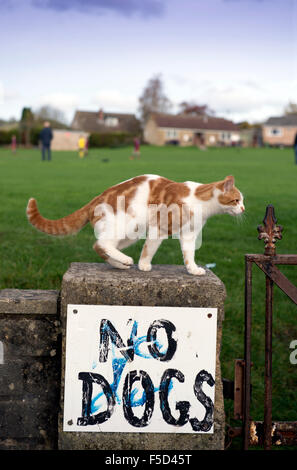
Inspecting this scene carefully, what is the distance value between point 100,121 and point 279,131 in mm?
28887

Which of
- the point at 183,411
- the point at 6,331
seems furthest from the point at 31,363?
the point at 183,411

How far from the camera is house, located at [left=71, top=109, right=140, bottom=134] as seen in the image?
9231 centimetres

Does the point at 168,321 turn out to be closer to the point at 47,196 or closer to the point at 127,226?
the point at 127,226

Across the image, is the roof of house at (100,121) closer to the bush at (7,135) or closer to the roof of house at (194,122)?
the roof of house at (194,122)

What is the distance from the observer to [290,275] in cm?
607

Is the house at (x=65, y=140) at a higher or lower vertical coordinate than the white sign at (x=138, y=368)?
higher

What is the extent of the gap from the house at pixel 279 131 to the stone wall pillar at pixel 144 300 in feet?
278

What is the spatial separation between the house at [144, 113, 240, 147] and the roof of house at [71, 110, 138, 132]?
22.8ft

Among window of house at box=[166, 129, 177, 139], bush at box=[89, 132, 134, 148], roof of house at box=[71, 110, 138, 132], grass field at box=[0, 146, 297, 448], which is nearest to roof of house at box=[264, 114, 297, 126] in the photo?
window of house at box=[166, 129, 177, 139]

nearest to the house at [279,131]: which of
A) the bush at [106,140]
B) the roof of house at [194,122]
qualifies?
the roof of house at [194,122]

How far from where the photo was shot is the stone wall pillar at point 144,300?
10.1 ft

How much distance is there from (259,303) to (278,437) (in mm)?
1991

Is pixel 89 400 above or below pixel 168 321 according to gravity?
below

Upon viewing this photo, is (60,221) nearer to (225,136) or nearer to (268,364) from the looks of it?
(268,364)
